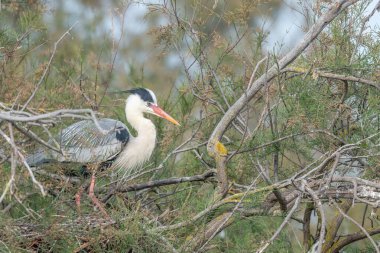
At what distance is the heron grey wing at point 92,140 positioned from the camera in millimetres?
5844

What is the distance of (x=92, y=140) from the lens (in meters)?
6.41

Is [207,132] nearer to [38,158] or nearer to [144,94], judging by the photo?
[144,94]

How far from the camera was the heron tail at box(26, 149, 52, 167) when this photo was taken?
5629 millimetres

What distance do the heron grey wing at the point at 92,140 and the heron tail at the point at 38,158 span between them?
3.8 inches

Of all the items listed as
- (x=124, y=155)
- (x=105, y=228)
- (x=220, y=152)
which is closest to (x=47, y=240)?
(x=105, y=228)

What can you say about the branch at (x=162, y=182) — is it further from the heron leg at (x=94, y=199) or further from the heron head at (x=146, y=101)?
the heron head at (x=146, y=101)

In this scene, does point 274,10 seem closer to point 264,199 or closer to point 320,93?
point 320,93

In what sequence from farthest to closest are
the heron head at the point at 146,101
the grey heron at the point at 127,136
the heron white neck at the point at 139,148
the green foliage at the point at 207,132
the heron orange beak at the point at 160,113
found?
the heron head at the point at 146,101 < the heron white neck at the point at 139,148 < the heron orange beak at the point at 160,113 < the grey heron at the point at 127,136 < the green foliage at the point at 207,132

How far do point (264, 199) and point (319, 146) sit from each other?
697mm

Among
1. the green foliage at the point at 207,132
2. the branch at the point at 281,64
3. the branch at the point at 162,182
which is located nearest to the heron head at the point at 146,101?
the green foliage at the point at 207,132

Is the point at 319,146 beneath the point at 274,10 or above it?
beneath

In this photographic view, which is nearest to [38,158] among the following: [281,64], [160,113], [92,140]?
[92,140]

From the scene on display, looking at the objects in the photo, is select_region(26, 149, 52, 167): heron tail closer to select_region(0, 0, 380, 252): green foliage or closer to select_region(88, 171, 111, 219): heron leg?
select_region(0, 0, 380, 252): green foliage

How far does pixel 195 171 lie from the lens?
6.18m
